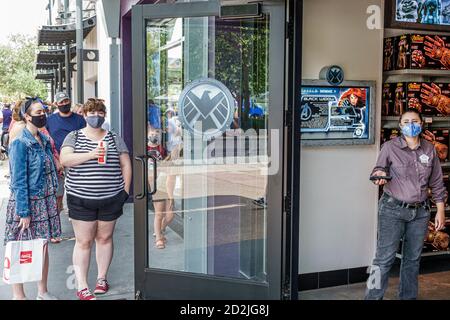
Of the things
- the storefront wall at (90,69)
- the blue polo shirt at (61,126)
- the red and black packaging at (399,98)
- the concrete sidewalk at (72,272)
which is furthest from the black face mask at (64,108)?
the storefront wall at (90,69)

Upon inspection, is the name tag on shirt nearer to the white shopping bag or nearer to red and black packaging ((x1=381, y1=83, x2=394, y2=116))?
red and black packaging ((x1=381, y1=83, x2=394, y2=116))

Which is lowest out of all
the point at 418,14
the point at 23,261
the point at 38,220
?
the point at 23,261

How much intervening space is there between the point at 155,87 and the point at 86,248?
154 cm

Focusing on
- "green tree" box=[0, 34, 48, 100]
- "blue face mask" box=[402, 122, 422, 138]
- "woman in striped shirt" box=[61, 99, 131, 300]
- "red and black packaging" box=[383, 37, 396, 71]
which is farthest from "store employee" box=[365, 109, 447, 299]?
"green tree" box=[0, 34, 48, 100]

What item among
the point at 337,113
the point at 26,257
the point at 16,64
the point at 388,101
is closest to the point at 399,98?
the point at 388,101

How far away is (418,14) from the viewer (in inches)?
201

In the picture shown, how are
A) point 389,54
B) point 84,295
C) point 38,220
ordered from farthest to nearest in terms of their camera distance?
point 389,54 < point 84,295 < point 38,220

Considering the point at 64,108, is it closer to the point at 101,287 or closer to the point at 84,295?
the point at 101,287

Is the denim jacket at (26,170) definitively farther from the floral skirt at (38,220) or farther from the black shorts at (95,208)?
the black shorts at (95,208)

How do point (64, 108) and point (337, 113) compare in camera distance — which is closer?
point (337, 113)

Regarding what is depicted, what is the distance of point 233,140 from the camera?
14.8 feet

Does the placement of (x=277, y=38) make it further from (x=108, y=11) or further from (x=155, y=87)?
(x=108, y=11)

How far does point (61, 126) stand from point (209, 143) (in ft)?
11.5

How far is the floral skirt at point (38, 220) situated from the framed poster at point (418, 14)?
3.45 meters
